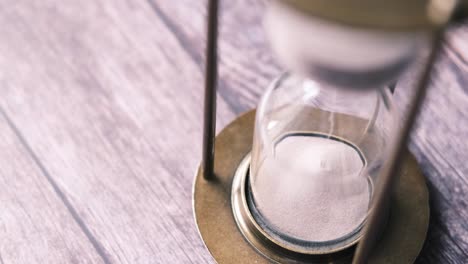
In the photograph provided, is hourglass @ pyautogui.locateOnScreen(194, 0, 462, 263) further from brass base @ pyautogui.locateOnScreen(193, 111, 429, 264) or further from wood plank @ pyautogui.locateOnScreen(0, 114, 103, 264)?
wood plank @ pyautogui.locateOnScreen(0, 114, 103, 264)

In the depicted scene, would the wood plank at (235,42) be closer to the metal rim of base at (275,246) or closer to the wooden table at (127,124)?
the wooden table at (127,124)

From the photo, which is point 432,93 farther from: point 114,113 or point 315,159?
point 114,113

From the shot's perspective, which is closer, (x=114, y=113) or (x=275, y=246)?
(x=275, y=246)

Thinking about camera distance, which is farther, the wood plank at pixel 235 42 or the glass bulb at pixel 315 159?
the wood plank at pixel 235 42

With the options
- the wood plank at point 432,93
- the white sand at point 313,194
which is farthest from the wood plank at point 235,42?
the white sand at point 313,194

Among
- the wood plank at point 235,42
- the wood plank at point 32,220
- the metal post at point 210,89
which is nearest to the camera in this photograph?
the metal post at point 210,89

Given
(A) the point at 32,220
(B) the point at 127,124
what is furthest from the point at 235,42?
(A) the point at 32,220

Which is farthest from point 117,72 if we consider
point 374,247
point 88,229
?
point 374,247
